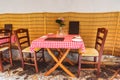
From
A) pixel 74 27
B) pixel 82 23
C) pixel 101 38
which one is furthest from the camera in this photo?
pixel 82 23

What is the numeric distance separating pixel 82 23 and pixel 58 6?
2.57 ft

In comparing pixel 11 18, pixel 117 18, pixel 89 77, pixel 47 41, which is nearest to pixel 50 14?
pixel 11 18

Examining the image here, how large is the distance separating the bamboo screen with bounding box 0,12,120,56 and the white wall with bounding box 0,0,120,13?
122 mm

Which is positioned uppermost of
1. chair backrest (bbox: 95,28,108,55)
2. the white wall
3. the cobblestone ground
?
the white wall

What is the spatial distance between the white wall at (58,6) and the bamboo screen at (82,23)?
4.8 inches

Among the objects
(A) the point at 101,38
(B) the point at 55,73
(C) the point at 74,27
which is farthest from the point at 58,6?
(B) the point at 55,73

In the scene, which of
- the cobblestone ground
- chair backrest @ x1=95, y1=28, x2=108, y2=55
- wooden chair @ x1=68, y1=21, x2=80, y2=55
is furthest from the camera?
wooden chair @ x1=68, y1=21, x2=80, y2=55

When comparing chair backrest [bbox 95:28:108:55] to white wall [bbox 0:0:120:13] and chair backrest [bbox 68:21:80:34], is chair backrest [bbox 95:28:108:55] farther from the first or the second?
white wall [bbox 0:0:120:13]

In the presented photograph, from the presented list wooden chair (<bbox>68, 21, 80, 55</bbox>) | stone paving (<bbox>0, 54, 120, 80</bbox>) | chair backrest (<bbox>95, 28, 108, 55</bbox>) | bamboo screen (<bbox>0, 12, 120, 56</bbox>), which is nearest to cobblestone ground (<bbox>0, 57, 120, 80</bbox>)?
stone paving (<bbox>0, 54, 120, 80</bbox>)

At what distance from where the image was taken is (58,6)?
3582 millimetres

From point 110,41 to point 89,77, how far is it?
1.40 metres

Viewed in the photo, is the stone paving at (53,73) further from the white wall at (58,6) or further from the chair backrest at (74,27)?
the white wall at (58,6)

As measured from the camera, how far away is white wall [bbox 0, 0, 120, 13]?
3.38 m

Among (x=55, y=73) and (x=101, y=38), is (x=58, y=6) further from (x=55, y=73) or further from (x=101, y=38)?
(x=55, y=73)
